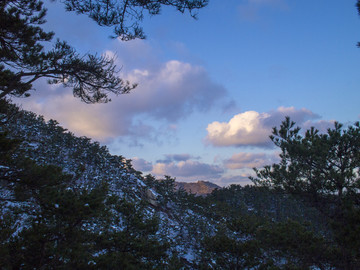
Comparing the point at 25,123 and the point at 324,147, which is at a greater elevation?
the point at 25,123

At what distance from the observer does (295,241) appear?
40.4 feet

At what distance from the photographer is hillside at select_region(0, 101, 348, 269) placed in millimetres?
7070

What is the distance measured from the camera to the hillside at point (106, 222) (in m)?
7.07

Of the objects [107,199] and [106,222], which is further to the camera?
[106,222]

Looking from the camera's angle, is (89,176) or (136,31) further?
(89,176)

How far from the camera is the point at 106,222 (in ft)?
47.0

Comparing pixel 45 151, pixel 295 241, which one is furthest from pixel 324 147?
pixel 45 151

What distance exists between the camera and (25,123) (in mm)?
25375

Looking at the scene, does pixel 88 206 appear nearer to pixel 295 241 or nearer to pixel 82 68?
pixel 82 68

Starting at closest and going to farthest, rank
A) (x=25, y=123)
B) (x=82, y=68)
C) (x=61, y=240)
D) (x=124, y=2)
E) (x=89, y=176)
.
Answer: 1. (x=124, y=2)
2. (x=61, y=240)
3. (x=82, y=68)
4. (x=89, y=176)
5. (x=25, y=123)

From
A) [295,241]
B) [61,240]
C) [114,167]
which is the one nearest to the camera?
[61,240]

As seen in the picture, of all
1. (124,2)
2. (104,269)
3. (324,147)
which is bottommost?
(104,269)

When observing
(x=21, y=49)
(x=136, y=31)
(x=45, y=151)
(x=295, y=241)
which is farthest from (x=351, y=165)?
(x=45, y=151)

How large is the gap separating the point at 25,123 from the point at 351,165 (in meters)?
27.6
